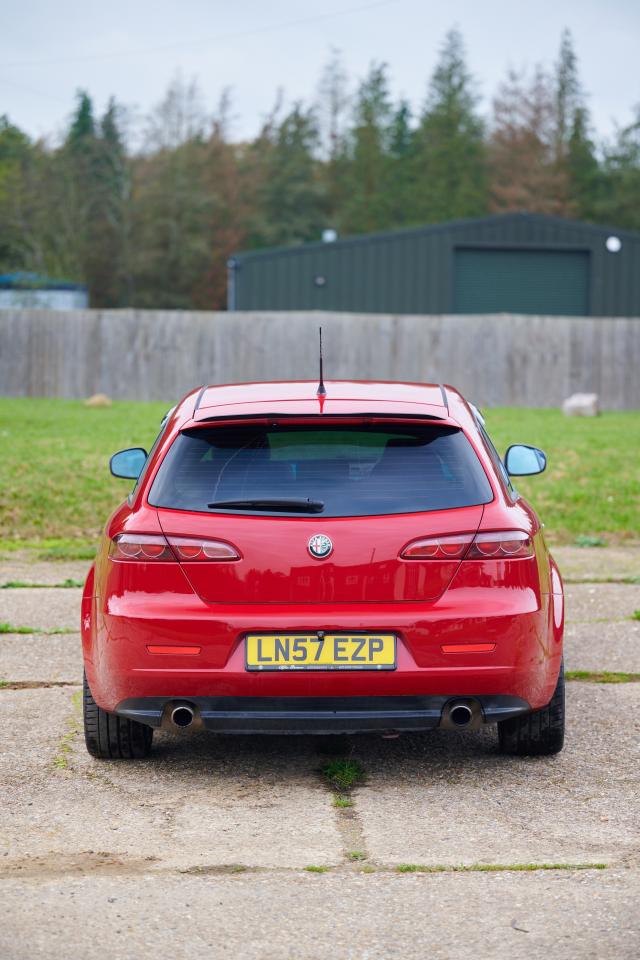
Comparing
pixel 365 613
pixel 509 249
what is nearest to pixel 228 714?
pixel 365 613

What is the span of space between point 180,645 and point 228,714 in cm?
29

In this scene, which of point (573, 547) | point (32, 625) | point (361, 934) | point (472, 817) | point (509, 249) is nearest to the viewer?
point (361, 934)

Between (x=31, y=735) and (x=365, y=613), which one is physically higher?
(x=365, y=613)

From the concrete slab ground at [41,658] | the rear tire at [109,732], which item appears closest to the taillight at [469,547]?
the rear tire at [109,732]

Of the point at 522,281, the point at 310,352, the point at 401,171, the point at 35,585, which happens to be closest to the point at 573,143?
the point at 401,171

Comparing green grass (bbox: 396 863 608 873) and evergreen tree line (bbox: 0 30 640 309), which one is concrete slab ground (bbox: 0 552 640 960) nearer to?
green grass (bbox: 396 863 608 873)

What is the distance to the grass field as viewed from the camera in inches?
489

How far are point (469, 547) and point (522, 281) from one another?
36.1 m

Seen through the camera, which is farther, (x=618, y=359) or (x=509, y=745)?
(x=618, y=359)

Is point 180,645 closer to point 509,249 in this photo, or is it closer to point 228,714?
point 228,714

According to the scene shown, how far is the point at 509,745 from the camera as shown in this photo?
5324 mm

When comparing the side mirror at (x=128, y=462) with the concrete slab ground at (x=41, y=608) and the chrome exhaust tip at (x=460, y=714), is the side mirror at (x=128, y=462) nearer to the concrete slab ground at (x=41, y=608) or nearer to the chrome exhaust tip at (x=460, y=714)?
the concrete slab ground at (x=41, y=608)

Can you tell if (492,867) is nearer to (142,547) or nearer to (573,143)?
(142,547)

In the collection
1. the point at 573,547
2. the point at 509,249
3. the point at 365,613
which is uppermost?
the point at 509,249
